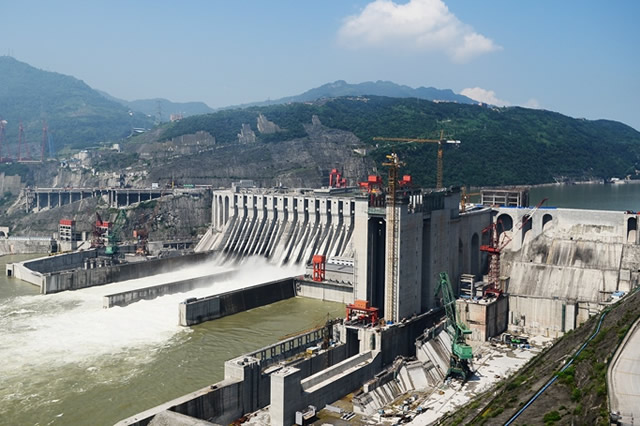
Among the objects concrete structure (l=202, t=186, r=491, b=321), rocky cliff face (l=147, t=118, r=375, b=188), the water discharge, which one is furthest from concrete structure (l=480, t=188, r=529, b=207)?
rocky cliff face (l=147, t=118, r=375, b=188)

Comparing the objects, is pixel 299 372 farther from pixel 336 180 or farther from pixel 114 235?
pixel 336 180

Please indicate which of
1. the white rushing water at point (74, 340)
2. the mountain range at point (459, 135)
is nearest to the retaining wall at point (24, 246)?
the white rushing water at point (74, 340)

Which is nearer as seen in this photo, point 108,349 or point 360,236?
point 108,349

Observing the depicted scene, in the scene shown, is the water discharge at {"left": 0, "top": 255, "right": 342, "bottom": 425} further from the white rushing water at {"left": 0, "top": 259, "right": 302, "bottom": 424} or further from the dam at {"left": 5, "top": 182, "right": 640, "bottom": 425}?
the dam at {"left": 5, "top": 182, "right": 640, "bottom": 425}

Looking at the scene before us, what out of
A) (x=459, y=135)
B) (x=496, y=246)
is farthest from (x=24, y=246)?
(x=459, y=135)

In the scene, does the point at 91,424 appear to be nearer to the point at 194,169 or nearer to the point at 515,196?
the point at 515,196
